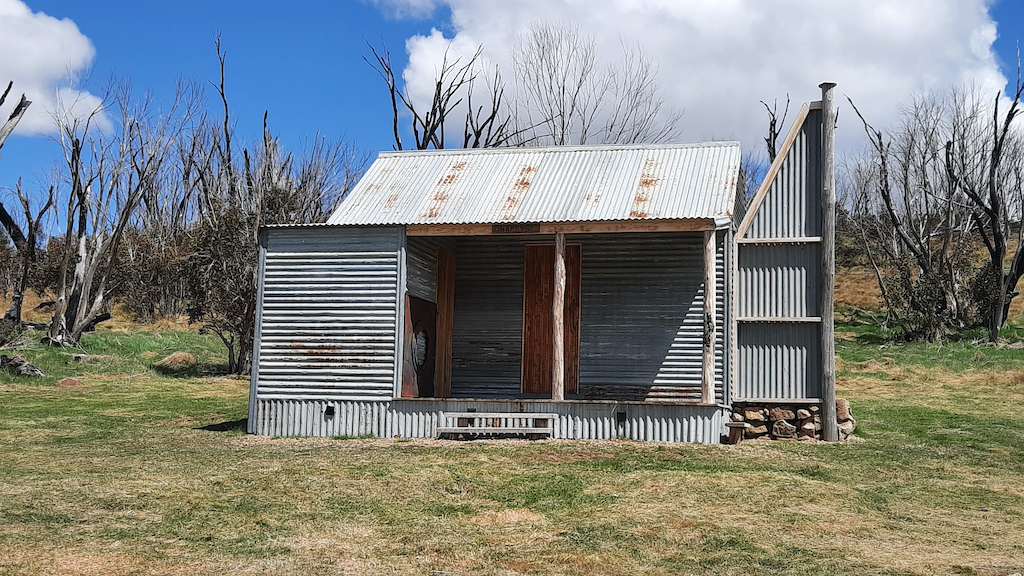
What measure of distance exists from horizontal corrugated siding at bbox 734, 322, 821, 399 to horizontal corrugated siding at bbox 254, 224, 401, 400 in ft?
16.8

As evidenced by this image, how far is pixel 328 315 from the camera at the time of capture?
48.3ft

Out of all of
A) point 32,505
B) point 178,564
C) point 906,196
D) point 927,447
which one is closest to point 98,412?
point 32,505

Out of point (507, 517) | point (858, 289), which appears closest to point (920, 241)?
point (858, 289)

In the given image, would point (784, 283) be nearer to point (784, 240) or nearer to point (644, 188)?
point (784, 240)

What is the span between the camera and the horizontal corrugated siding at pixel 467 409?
13.4 meters

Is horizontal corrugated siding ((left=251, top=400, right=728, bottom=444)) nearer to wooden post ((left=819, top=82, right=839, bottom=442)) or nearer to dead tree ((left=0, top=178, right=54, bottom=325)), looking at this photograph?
wooden post ((left=819, top=82, right=839, bottom=442))

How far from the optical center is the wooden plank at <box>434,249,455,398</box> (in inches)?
650

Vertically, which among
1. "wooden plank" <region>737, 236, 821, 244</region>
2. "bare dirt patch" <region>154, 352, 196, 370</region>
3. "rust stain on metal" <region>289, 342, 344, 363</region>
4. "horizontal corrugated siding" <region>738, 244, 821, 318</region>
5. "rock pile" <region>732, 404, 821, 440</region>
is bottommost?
"rock pile" <region>732, 404, 821, 440</region>

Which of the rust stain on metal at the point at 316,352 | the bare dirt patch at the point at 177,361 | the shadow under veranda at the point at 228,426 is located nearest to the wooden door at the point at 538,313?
the rust stain on metal at the point at 316,352

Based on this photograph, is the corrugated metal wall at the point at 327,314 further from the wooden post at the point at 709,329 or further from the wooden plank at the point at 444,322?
the wooden post at the point at 709,329

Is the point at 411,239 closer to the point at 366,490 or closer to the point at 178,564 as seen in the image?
the point at 366,490

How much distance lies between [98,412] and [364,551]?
1227cm

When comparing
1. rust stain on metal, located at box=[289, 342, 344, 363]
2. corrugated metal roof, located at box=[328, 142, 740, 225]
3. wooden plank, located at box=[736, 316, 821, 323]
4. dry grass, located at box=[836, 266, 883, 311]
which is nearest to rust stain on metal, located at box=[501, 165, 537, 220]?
corrugated metal roof, located at box=[328, 142, 740, 225]

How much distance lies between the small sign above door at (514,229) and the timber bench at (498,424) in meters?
2.62
